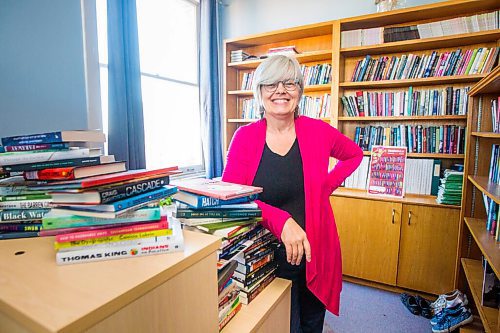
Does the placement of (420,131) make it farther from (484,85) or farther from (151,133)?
(151,133)

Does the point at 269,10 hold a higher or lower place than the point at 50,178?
higher

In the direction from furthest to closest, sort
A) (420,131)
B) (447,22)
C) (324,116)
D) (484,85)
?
(324,116) → (420,131) → (447,22) → (484,85)

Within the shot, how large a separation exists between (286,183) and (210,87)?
84.7 inches

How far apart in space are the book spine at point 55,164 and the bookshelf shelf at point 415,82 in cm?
237

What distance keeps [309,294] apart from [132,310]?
882 millimetres

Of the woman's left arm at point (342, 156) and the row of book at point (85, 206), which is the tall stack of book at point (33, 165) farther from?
the woman's left arm at point (342, 156)

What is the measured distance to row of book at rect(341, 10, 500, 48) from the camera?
7.07 ft

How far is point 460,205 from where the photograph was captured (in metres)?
2.12

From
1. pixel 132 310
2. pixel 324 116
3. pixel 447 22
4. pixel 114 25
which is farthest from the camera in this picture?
pixel 324 116

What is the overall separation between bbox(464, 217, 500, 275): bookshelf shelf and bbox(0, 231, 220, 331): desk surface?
4.45 ft

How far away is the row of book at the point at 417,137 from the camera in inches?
90.9

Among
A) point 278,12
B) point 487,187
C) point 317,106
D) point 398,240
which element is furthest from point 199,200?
point 278,12

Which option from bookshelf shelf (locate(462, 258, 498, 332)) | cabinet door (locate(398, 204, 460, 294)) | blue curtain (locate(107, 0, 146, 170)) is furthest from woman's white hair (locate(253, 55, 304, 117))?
cabinet door (locate(398, 204, 460, 294))

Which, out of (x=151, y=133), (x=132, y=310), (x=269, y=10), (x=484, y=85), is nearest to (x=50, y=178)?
(x=132, y=310)
